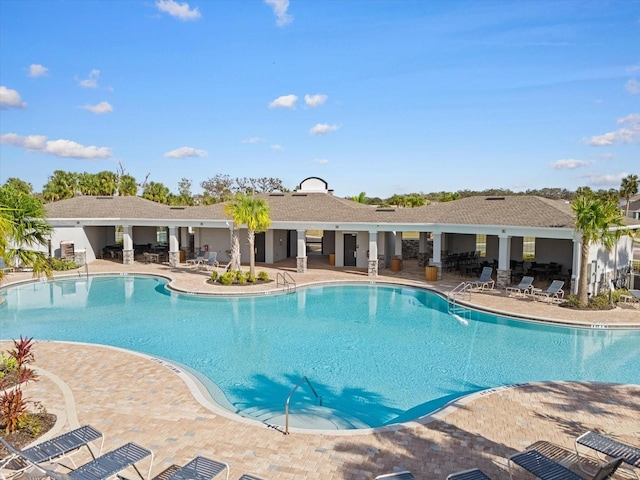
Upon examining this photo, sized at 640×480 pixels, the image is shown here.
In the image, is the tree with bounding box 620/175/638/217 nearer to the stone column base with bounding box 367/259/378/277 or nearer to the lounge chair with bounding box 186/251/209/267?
the stone column base with bounding box 367/259/378/277

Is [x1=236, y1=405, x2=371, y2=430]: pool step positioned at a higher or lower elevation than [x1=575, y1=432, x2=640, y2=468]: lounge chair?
lower

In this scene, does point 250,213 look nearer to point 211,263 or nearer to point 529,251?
point 211,263

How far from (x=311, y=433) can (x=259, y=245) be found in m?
25.5

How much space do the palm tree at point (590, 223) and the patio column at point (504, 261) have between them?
4.21m

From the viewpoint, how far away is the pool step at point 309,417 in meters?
9.53

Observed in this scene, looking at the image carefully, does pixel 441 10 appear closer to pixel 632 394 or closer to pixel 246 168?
pixel 632 394

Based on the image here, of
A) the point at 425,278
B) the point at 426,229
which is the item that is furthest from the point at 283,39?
the point at 425,278

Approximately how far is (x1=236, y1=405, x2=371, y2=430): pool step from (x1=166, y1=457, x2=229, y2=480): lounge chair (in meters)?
2.68

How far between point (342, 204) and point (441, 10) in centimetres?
1479

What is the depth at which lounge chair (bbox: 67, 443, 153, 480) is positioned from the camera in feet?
20.0

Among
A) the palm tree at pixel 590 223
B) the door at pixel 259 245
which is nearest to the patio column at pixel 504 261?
the palm tree at pixel 590 223

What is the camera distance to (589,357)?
13930 millimetres

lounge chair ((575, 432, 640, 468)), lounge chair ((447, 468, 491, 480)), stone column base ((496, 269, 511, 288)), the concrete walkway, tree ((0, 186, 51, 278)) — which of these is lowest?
the concrete walkway

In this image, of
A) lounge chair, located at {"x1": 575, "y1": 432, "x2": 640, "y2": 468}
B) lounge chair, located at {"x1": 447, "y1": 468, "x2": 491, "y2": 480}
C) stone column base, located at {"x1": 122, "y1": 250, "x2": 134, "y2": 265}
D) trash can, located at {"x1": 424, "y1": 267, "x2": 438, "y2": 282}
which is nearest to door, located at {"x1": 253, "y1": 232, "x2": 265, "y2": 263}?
stone column base, located at {"x1": 122, "y1": 250, "x2": 134, "y2": 265}
